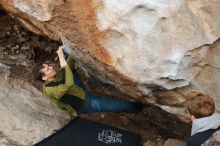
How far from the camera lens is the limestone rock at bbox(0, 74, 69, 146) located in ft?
21.6

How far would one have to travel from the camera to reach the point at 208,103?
5.11 metres

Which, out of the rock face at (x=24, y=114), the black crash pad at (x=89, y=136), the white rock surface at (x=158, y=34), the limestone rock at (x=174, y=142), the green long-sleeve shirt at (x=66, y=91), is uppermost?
the white rock surface at (x=158, y=34)

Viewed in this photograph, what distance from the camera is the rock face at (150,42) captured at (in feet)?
18.4

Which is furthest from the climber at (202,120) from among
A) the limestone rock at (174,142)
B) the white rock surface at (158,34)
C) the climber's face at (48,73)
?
the climber's face at (48,73)

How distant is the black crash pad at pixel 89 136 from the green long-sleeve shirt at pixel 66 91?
24 cm

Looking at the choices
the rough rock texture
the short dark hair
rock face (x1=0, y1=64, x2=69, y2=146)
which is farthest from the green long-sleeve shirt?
the rough rock texture

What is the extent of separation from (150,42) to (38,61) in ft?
8.24

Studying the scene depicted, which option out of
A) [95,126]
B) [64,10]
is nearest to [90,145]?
[95,126]

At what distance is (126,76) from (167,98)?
601 mm

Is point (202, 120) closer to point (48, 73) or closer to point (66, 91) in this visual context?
point (66, 91)

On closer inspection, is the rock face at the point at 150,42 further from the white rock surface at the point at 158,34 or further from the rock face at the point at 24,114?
the rock face at the point at 24,114

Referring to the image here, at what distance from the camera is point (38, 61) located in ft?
25.1

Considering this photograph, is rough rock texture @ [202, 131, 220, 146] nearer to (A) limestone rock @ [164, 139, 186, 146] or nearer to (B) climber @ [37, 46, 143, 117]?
(A) limestone rock @ [164, 139, 186, 146]

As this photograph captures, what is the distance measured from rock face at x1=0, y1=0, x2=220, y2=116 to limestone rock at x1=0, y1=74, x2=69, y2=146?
1130mm
